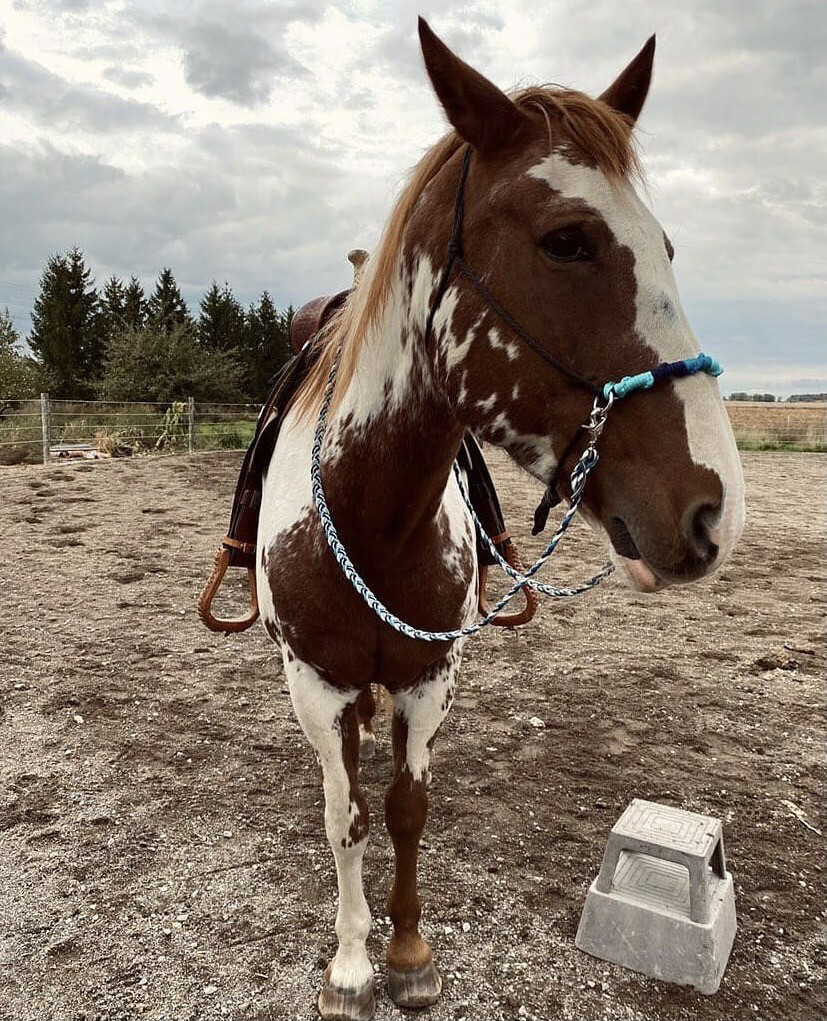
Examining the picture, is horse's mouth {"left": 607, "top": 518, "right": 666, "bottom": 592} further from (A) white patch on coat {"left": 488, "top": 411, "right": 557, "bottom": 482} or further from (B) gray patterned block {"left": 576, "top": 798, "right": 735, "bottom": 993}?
(B) gray patterned block {"left": 576, "top": 798, "right": 735, "bottom": 993}

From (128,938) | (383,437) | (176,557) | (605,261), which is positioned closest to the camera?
(605,261)

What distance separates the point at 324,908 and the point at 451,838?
0.62m

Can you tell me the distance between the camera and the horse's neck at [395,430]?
1.66m

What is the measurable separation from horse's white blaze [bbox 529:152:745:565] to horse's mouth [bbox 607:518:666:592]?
0.13 m

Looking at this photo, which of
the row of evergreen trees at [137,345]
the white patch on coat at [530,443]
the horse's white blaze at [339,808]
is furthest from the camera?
the row of evergreen trees at [137,345]

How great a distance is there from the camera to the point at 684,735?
3.78m

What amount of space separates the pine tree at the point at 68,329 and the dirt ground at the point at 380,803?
1203 inches

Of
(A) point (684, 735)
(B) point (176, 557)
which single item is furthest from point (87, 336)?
(A) point (684, 735)

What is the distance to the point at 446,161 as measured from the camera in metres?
1.57

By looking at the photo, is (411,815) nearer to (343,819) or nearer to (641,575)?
(343,819)

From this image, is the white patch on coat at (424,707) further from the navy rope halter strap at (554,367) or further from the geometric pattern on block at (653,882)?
the geometric pattern on block at (653,882)

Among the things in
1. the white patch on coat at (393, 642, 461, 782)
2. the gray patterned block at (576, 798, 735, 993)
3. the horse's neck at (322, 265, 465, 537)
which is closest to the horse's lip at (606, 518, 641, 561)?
the horse's neck at (322, 265, 465, 537)

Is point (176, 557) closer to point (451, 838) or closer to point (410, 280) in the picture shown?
point (451, 838)

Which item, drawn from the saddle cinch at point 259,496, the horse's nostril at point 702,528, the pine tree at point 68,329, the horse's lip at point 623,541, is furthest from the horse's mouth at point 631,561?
the pine tree at point 68,329
